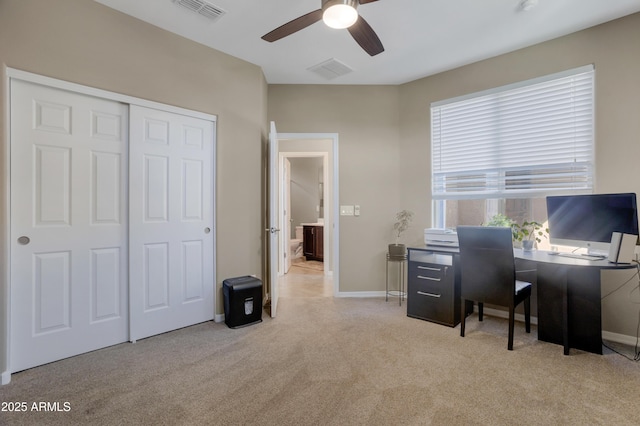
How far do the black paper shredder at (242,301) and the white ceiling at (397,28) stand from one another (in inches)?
95.5

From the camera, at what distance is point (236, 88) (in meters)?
3.23

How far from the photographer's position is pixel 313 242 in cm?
659

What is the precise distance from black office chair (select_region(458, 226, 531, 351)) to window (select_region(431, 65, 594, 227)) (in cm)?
95

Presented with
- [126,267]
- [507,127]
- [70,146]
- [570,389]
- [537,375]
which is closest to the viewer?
[570,389]

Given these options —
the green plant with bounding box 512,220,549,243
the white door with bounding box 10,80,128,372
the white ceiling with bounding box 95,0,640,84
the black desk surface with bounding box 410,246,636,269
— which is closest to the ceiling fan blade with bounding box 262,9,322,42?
the white ceiling with bounding box 95,0,640,84

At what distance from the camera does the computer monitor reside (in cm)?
224

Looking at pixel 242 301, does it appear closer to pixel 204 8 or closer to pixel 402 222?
pixel 402 222

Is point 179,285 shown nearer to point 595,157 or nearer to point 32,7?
point 32,7

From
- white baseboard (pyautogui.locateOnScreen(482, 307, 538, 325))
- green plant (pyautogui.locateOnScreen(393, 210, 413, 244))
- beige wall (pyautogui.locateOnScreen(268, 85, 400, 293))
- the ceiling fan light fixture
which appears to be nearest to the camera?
the ceiling fan light fixture

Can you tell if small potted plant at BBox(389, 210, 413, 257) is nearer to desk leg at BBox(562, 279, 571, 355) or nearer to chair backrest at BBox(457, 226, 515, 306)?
chair backrest at BBox(457, 226, 515, 306)

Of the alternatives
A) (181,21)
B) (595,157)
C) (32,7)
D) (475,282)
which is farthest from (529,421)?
(32,7)

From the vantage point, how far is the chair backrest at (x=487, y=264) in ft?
7.92

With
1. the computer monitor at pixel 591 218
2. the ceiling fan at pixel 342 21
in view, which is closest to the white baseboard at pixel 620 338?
the computer monitor at pixel 591 218

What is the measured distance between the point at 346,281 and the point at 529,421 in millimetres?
2512
